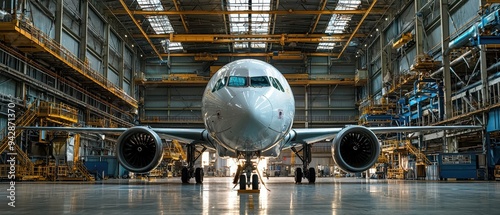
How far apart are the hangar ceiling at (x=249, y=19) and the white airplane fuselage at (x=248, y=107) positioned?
24350mm

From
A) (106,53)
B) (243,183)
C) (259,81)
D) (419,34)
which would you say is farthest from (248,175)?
(106,53)

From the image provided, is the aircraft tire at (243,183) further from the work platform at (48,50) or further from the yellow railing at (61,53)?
the yellow railing at (61,53)

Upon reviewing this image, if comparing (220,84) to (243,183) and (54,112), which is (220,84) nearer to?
(243,183)

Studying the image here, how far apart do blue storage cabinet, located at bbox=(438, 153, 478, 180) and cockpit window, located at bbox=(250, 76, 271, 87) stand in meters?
16.4

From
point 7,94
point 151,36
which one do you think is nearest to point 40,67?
point 7,94

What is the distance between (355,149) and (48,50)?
19720 millimetres

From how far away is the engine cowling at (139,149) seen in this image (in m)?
15.4

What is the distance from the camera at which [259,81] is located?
12258mm

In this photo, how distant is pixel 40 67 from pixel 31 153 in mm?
5461

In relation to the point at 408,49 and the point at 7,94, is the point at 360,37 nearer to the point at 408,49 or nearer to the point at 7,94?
the point at 408,49

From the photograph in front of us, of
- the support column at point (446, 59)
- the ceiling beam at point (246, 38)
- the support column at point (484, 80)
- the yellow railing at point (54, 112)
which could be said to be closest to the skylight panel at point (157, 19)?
the ceiling beam at point (246, 38)

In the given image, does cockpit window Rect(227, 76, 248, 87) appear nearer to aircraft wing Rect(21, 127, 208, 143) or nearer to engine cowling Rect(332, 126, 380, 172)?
engine cowling Rect(332, 126, 380, 172)

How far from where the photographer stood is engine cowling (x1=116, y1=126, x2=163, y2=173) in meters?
15.4

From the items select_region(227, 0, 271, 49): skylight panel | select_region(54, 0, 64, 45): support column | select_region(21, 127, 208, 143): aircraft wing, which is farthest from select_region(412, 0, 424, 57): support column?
select_region(54, 0, 64, 45): support column
